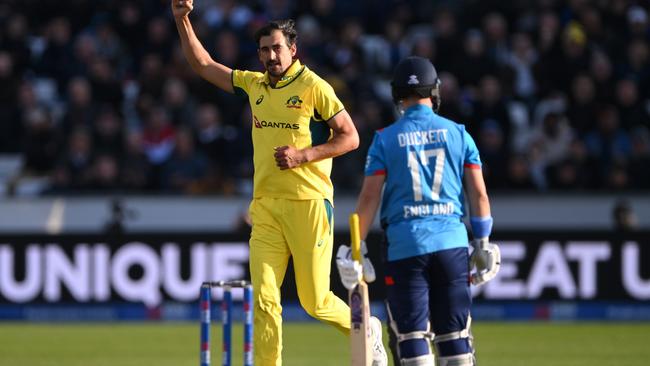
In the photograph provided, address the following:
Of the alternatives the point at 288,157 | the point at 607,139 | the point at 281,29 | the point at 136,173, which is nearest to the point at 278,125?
the point at 288,157

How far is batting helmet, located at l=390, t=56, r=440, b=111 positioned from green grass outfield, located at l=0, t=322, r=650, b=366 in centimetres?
457

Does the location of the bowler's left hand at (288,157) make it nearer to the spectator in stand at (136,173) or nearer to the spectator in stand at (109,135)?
the spectator in stand at (136,173)

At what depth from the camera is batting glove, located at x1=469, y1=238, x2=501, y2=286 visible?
7512 millimetres

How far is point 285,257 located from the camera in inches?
343

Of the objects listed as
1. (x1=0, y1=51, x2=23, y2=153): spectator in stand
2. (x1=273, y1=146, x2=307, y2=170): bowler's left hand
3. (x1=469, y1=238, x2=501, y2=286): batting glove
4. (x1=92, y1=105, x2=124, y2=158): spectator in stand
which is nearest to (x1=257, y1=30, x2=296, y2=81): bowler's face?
(x1=273, y1=146, x2=307, y2=170): bowler's left hand

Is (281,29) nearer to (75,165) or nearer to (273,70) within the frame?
(273,70)

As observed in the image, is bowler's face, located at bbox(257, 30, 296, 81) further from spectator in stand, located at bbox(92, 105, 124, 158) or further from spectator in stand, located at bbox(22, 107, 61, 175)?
spectator in stand, located at bbox(22, 107, 61, 175)

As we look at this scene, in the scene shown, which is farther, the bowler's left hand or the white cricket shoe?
the white cricket shoe

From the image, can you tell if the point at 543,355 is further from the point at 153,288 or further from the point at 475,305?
the point at 153,288

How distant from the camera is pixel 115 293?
52.2 feet

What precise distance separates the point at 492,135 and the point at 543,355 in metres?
5.53

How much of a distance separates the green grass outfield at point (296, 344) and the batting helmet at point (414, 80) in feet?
15.0

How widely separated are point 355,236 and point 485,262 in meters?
0.79

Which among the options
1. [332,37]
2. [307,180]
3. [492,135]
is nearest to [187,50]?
[307,180]
